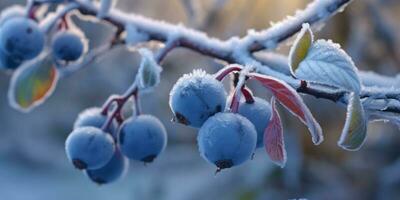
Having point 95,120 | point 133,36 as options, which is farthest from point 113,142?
point 133,36

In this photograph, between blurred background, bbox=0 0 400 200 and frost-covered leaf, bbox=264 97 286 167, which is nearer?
frost-covered leaf, bbox=264 97 286 167

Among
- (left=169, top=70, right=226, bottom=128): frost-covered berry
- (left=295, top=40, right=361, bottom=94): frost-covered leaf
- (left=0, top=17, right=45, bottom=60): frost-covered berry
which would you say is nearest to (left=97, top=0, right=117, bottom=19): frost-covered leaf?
(left=0, top=17, right=45, bottom=60): frost-covered berry

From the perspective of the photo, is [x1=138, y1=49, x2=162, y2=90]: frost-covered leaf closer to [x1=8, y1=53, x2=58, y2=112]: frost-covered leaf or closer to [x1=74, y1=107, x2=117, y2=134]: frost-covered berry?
[x1=74, y1=107, x2=117, y2=134]: frost-covered berry

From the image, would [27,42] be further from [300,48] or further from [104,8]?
[300,48]

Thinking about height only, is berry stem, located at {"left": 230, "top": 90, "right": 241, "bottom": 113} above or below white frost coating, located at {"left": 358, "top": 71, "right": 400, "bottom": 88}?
below

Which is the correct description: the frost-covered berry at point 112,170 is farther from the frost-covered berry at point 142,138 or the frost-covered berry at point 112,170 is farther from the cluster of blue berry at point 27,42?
the cluster of blue berry at point 27,42

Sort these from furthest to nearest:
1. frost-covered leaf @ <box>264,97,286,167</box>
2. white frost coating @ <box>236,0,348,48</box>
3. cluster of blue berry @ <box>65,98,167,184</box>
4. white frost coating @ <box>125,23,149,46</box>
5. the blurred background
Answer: the blurred background, white frost coating @ <box>125,23,149,46</box>, cluster of blue berry @ <box>65,98,167,184</box>, white frost coating @ <box>236,0,348,48</box>, frost-covered leaf @ <box>264,97,286,167</box>

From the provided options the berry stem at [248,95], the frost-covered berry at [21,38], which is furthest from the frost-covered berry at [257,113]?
the frost-covered berry at [21,38]
